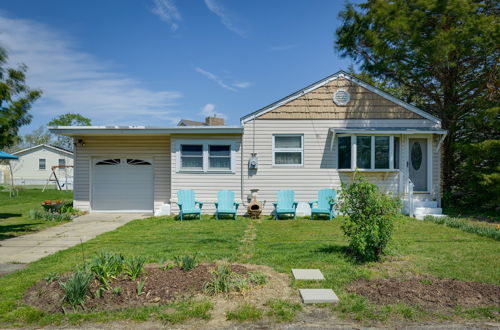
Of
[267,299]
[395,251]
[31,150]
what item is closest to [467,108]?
[395,251]

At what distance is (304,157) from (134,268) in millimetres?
8410

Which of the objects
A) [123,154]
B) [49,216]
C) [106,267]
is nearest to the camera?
[106,267]

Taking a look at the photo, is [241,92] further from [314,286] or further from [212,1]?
[314,286]

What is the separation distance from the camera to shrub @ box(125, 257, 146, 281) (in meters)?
4.24

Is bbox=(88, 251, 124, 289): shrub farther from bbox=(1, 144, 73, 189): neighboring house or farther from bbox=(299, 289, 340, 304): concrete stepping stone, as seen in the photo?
bbox=(1, 144, 73, 189): neighboring house

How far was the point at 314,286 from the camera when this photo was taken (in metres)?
4.30

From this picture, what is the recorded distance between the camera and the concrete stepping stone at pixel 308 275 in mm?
4531

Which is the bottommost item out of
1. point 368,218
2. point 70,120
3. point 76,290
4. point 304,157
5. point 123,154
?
point 76,290

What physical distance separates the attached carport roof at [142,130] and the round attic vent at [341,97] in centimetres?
351

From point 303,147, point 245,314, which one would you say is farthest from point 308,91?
point 245,314

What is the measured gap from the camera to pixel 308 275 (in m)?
4.66

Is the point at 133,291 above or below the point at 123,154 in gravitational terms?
below

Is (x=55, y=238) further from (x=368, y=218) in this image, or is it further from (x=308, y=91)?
(x=308, y=91)

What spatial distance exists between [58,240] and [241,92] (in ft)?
45.6
